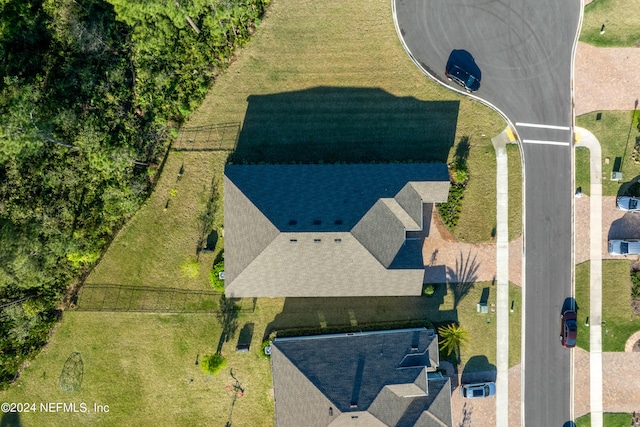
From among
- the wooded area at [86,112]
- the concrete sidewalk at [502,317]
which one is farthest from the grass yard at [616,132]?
the wooded area at [86,112]

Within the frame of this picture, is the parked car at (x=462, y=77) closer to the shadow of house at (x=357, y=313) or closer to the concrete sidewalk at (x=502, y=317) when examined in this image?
the concrete sidewalk at (x=502, y=317)

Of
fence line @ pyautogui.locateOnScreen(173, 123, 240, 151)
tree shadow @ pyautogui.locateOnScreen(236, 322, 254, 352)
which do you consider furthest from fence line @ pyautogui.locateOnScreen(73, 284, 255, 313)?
fence line @ pyautogui.locateOnScreen(173, 123, 240, 151)

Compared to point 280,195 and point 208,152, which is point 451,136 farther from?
point 208,152

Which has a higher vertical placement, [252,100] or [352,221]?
[252,100]

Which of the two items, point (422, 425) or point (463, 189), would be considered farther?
point (463, 189)

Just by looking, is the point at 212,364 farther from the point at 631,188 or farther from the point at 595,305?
the point at 631,188

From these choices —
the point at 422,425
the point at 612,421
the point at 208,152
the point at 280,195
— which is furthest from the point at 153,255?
the point at 612,421

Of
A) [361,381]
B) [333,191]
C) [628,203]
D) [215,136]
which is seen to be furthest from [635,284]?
[215,136]
